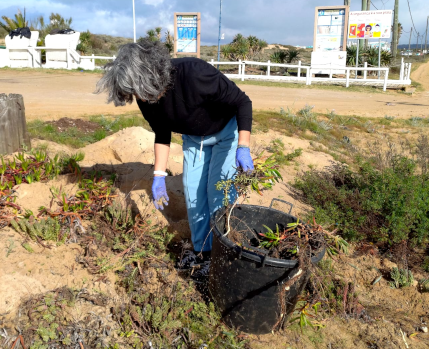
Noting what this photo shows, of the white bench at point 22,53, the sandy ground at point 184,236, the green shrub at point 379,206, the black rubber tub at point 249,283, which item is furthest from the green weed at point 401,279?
the white bench at point 22,53

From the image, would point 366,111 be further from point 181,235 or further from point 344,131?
point 181,235

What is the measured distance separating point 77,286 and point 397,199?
9.38 feet

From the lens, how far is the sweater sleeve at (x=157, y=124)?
2779 millimetres

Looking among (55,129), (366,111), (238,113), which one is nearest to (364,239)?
(238,113)

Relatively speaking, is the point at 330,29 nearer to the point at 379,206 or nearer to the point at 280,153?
the point at 280,153

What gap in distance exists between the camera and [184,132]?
9.39 feet

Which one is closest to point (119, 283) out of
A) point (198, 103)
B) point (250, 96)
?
point (198, 103)

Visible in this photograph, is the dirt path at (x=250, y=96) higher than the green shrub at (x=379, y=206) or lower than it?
higher

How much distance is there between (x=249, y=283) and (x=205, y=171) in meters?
1.01

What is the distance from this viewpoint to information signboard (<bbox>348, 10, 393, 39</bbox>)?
18.7 metres

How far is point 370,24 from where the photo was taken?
1895 centimetres

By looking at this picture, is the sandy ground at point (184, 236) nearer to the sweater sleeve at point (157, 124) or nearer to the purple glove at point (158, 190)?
the purple glove at point (158, 190)

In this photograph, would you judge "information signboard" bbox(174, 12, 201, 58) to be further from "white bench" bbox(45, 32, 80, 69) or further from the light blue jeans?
the light blue jeans

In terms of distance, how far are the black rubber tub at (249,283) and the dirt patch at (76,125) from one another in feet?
12.6
